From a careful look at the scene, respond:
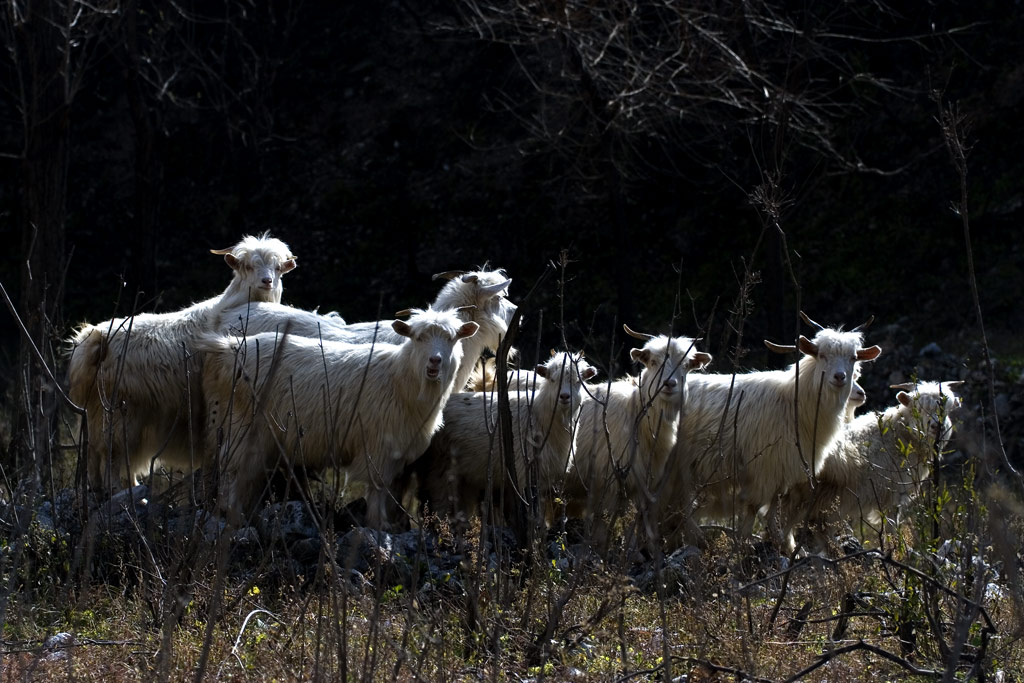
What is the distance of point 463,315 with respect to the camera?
9625mm

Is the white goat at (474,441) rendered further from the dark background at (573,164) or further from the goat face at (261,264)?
the dark background at (573,164)

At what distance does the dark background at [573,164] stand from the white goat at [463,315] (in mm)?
2663

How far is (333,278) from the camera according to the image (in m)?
22.2

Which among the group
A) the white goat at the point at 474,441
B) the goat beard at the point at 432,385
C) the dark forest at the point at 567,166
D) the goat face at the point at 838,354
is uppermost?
the dark forest at the point at 567,166

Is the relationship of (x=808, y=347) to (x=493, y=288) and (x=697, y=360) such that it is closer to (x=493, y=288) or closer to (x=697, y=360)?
(x=697, y=360)

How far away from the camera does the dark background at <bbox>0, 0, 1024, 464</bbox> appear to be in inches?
575

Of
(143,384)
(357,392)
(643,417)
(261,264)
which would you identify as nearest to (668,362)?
(643,417)

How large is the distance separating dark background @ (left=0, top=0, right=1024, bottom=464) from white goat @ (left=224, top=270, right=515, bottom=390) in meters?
2.66

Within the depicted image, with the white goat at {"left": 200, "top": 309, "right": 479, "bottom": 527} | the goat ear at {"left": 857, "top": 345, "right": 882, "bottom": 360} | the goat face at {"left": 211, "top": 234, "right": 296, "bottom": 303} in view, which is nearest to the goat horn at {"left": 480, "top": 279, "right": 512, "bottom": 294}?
the white goat at {"left": 200, "top": 309, "right": 479, "bottom": 527}

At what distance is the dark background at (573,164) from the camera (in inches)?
575

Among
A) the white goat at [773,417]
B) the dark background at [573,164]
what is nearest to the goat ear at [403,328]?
the white goat at [773,417]

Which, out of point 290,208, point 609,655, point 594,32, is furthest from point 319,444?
point 290,208

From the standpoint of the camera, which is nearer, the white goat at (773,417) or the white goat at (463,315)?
the white goat at (773,417)

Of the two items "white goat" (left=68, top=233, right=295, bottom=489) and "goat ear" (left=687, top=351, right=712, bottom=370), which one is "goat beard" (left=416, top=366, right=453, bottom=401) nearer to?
"white goat" (left=68, top=233, right=295, bottom=489)
